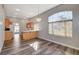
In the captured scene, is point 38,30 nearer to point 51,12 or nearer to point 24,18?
point 24,18

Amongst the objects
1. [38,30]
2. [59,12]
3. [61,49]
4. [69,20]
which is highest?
[59,12]

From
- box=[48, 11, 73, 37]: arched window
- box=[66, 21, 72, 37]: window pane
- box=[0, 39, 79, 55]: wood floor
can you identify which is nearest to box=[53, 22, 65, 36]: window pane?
box=[48, 11, 73, 37]: arched window

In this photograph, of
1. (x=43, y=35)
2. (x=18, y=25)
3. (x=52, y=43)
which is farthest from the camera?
(x=43, y=35)

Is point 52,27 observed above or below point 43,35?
above

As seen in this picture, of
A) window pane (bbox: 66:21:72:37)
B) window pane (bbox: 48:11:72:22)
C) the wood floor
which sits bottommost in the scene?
the wood floor

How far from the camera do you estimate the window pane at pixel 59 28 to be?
2.04 m

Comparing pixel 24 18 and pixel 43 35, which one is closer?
pixel 24 18

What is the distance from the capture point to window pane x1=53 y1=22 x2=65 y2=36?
204 centimetres

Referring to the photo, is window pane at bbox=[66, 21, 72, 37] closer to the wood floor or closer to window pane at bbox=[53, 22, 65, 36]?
window pane at bbox=[53, 22, 65, 36]

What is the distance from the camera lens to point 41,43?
6.82ft

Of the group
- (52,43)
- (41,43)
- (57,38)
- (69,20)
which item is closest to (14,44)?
(41,43)

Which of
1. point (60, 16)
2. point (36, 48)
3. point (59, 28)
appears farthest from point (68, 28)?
point (36, 48)

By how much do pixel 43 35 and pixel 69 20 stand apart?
794mm

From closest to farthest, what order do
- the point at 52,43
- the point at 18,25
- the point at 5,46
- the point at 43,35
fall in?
1. the point at 5,46
2. the point at 18,25
3. the point at 52,43
4. the point at 43,35
